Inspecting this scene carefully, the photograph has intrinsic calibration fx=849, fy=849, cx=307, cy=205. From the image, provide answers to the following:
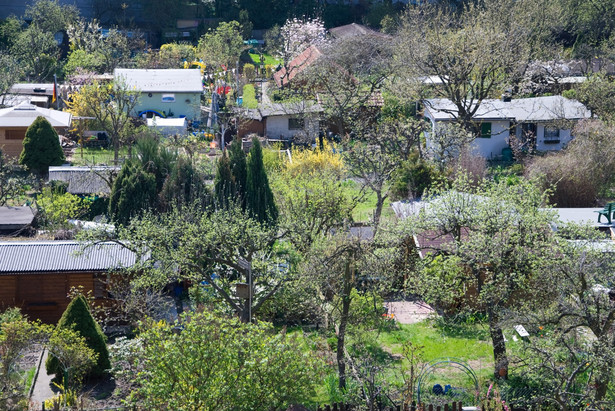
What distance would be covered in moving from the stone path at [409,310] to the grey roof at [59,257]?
23.8ft

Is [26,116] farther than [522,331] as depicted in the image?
Yes

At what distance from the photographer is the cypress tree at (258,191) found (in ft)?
88.0

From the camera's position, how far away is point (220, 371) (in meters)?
14.1

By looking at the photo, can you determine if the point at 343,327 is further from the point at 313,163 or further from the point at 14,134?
the point at 14,134

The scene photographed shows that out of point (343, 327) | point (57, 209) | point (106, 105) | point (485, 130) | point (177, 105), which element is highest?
point (106, 105)

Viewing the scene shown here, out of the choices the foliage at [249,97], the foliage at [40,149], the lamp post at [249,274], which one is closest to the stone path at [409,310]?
the lamp post at [249,274]

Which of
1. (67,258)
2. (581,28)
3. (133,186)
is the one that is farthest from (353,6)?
(67,258)

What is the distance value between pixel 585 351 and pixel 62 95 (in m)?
38.6

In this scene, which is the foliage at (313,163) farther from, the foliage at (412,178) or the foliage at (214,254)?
the foliage at (214,254)

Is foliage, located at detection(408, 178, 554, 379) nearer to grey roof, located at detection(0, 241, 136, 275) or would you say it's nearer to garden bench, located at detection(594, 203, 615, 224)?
garden bench, located at detection(594, 203, 615, 224)

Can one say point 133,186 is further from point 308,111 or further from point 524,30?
point 524,30

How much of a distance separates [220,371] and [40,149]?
23478 mm

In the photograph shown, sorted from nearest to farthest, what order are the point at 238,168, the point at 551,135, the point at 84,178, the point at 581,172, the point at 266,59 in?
the point at 238,168
the point at 84,178
the point at 581,172
the point at 551,135
the point at 266,59

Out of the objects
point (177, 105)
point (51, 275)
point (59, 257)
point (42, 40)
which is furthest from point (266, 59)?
point (51, 275)
